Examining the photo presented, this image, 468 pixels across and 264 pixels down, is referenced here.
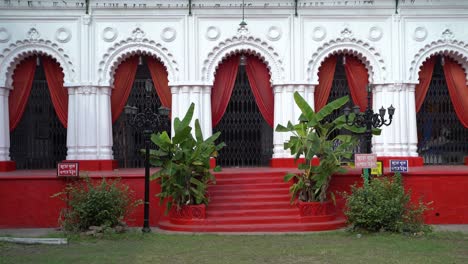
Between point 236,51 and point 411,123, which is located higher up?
point 236,51

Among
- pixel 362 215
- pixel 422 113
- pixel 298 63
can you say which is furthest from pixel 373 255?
pixel 422 113

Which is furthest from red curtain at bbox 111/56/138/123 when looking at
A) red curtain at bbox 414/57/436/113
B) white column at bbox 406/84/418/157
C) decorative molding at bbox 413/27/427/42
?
red curtain at bbox 414/57/436/113

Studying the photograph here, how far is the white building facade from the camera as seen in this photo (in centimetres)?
1708

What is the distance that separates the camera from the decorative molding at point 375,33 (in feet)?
57.4

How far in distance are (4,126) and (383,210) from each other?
10.9m

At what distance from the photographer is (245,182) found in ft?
50.3

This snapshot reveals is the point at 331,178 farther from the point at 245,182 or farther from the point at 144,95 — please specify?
the point at 144,95

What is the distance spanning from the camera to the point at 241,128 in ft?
60.7

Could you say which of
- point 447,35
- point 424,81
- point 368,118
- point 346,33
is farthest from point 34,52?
point 447,35

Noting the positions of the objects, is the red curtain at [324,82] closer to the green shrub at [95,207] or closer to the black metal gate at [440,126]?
the black metal gate at [440,126]

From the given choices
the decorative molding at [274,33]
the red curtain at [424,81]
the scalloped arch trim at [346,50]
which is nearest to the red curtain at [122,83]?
the decorative molding at [274,33]

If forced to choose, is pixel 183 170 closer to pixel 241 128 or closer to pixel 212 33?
pixel 241 128

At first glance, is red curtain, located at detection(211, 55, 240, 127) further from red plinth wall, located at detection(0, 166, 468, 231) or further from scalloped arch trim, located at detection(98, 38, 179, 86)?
red plinth wall, located at detection(0, 166, 468, 231)

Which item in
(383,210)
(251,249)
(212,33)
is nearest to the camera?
(251,249)
